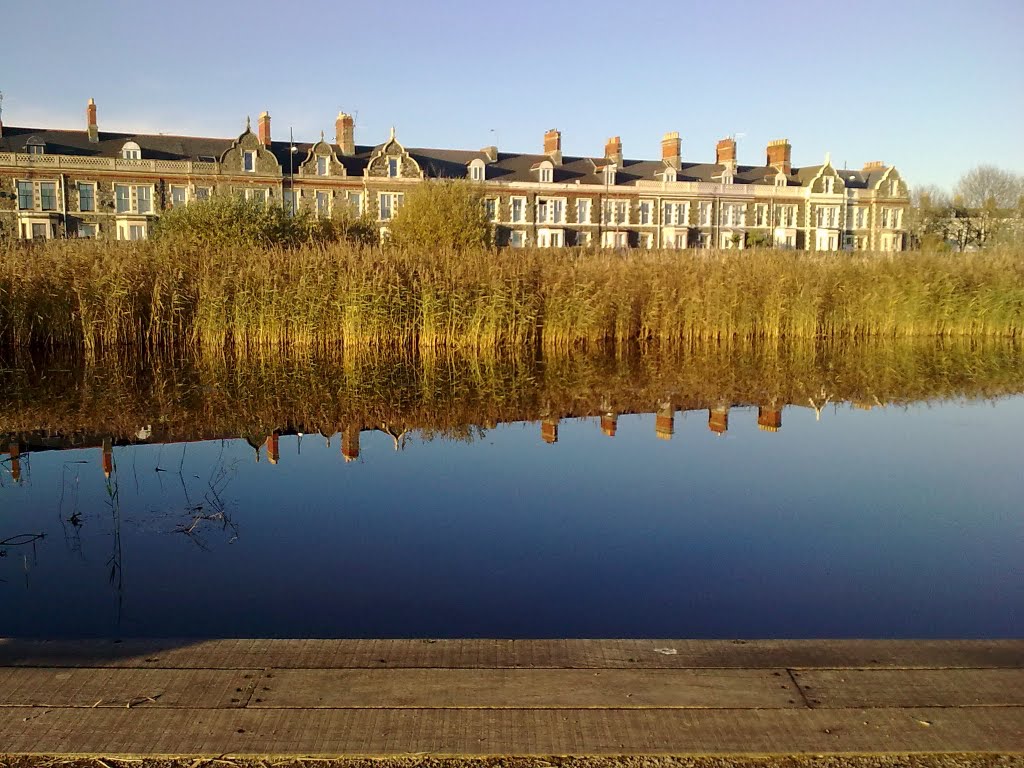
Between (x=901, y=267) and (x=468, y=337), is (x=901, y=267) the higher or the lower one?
the higher one

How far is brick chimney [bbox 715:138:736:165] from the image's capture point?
180ft

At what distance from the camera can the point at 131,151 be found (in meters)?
44.0

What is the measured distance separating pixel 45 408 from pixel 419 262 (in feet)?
24.5

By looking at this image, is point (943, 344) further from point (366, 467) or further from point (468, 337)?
point (366, 467)

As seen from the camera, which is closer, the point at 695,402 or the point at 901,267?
the point at 695,402

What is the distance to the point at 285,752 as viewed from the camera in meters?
2.79

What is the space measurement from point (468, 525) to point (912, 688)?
11.3 feet

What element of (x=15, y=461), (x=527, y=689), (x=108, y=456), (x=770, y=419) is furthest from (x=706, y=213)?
(x=527, y=689)

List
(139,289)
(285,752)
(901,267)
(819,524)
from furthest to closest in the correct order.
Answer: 1. (901,267)
2. (139,289)
3. (819,524)
4. (285,752)

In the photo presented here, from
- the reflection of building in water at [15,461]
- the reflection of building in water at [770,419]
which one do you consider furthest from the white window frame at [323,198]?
the reflection of building in water at [15,461]

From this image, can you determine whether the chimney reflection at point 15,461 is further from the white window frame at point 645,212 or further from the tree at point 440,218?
the white window frame at point 645,212

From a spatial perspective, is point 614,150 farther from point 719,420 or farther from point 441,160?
point 719,420

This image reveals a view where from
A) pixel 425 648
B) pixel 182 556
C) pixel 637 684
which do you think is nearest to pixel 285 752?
pixel 425 648

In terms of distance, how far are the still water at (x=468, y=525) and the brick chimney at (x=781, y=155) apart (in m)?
47.3
